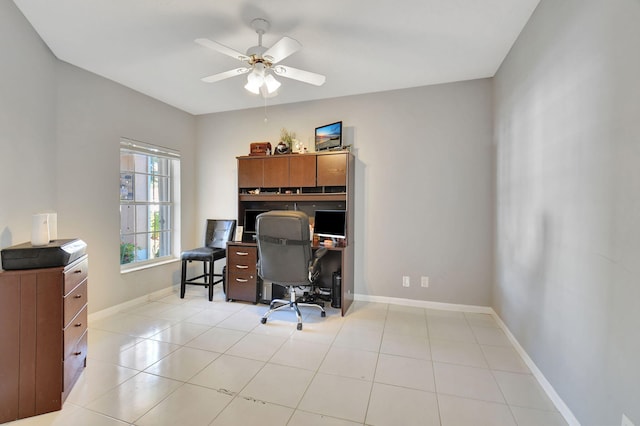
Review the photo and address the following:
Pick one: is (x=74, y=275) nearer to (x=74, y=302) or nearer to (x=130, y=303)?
(x=74, y=302)

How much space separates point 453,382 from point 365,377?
0.62 m

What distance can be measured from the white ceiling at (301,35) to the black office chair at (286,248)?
5.25 ft

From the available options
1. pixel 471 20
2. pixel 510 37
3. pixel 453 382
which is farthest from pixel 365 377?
pixel 510 37

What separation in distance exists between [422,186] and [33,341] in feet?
11.9

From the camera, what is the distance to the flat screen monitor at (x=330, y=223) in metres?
3.42

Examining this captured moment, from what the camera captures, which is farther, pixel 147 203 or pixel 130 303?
pixel 147 203

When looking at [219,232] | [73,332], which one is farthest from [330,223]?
[73,332]

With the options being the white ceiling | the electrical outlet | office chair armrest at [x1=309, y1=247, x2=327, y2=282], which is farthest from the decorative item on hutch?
the electrical outlet

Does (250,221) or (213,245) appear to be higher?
(250,221)

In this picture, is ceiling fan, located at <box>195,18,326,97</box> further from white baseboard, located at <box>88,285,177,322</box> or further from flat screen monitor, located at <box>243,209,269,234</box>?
white baseboard, located at <box>88,285,177,322</box>

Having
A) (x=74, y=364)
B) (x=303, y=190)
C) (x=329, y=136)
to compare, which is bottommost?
(x=74, y=364)

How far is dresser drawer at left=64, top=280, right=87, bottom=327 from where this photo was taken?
1.77 metres

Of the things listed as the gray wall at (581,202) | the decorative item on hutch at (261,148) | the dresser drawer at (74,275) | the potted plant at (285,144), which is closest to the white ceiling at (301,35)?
the gray wall at (581,202)

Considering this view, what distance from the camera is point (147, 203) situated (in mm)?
3799
